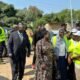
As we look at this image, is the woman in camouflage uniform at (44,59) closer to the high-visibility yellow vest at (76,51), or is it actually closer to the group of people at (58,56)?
the group of people at (58,56)

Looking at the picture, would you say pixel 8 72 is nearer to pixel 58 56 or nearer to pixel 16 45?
pixel 16 45

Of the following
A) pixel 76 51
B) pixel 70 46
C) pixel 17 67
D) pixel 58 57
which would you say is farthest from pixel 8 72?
pixel 76 51

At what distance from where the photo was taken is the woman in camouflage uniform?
27.4 ft

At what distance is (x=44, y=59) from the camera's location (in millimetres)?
8430

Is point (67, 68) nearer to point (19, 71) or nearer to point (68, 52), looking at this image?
point (68, 52)

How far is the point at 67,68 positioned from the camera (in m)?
9.06

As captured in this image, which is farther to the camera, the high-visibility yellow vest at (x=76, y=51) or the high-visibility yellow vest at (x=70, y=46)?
the high-visibility yellow vest at (x=70, y=46)

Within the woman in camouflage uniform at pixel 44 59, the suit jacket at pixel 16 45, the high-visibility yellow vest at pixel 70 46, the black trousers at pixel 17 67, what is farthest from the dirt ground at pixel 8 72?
the high-visibility yellow vest at pixel 70 46

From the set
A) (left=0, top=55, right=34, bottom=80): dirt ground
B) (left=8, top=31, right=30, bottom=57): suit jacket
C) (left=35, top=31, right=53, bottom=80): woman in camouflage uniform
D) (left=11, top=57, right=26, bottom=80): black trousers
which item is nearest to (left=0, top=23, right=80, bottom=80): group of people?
(left=35, top=31, right=53, bottom=80): woman in camouflage uniform

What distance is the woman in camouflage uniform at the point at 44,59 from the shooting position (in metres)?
8.36

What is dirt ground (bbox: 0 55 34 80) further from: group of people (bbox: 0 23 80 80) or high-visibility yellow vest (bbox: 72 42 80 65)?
high-visibility yellow vest (bbox: 72 42 80 65)

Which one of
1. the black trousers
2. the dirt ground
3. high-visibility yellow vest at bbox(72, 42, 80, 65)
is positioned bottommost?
the dirt ground

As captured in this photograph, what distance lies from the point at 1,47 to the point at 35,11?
48.1 m

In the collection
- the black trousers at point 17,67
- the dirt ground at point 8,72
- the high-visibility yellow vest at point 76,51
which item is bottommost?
the dirt ground at point 8,72
